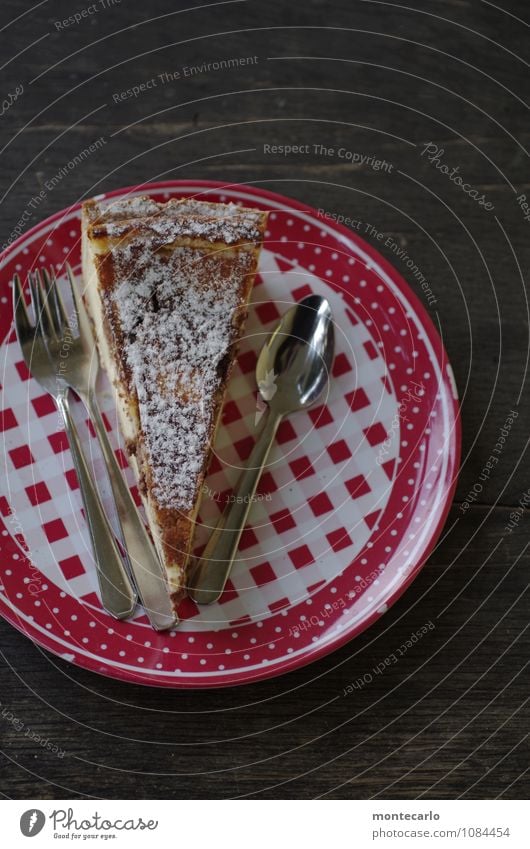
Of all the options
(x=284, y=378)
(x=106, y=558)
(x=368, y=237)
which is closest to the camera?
(x=106, y=558)

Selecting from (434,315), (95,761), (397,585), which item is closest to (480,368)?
(434,315)

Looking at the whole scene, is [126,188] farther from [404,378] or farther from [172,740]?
[172,740]

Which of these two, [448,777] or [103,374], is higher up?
[103,374]

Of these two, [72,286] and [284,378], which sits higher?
[72,286]

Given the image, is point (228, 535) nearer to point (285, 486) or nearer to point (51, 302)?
point (285, 486)

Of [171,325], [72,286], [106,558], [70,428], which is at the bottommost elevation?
[106,558]

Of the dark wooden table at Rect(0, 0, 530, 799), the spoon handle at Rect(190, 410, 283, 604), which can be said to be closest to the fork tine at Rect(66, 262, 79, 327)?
the dark wooden table at Rect(0, 0, 530, 799)

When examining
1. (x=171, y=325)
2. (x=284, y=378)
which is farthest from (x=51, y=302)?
(x=284, y=378)
